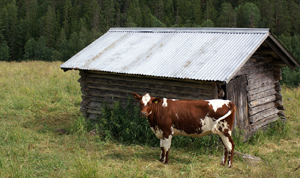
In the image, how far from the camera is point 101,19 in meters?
75.6

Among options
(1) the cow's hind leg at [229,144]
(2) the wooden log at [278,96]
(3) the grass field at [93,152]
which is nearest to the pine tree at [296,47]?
(3) the grass field at [93,152]

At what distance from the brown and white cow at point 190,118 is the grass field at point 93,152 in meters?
0.56

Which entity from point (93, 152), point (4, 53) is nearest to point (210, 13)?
point (4, 53)

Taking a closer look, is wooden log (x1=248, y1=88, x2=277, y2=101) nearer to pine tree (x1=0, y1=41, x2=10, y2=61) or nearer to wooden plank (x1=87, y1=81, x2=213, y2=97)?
wooden plank (x1=87, y1=81, x2=213, y2=97)

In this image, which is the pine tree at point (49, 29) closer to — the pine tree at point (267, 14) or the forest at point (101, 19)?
the forest at point (101, 19)

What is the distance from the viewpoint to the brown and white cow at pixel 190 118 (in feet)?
22.1

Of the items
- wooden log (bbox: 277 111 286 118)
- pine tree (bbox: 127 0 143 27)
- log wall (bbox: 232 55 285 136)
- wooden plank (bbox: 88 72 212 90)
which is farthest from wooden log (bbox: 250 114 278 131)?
pine tree (bbox: 127 0 143 27)

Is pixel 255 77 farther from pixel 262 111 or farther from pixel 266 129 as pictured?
pixel 266 129

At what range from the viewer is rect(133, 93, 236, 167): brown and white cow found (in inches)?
265

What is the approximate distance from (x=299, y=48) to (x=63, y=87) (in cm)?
4481

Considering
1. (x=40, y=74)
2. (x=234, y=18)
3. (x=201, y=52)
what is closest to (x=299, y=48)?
(x=234, y=18)

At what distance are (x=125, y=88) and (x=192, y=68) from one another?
2451 mm

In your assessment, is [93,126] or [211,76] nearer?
[211,76]

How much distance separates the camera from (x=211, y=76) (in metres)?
7.42
